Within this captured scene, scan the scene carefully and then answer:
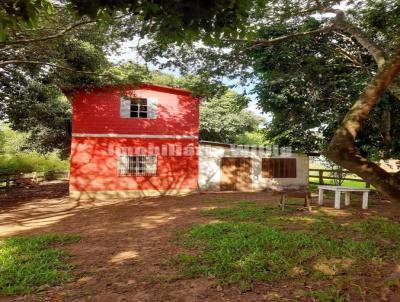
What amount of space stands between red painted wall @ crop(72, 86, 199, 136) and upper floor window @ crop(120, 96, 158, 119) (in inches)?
8.8

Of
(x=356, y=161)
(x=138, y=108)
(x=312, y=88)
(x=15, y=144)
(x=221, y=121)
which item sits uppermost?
(x=312, y=88)

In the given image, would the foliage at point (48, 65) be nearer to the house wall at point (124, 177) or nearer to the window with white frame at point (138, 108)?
the window with white frame at point (138, 108)

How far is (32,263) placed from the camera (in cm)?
675

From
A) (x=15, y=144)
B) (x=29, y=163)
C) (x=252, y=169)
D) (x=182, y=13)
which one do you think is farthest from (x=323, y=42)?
(x=15, y=144)

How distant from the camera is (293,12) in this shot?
35.9ft

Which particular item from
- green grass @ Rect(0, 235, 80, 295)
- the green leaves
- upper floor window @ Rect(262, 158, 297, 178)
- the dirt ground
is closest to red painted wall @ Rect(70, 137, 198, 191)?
the dirt ground

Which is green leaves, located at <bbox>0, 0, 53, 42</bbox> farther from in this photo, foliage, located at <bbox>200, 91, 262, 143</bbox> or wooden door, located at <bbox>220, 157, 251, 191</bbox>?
foliage, located at <bbox>200, 91, 262, 143</bbox>

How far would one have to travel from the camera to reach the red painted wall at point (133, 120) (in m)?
17.5

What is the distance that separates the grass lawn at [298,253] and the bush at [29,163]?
20641mm

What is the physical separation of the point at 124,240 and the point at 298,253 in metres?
4.42

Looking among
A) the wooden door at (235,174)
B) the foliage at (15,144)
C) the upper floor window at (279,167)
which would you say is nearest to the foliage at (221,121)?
the upper floor window at (279,167)

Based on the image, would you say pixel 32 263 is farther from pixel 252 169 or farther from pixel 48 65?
pixel 252 169

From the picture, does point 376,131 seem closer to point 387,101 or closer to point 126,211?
point 387,101

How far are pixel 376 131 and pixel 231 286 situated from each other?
13.1 metres
